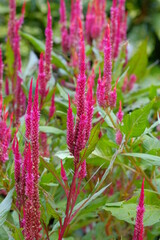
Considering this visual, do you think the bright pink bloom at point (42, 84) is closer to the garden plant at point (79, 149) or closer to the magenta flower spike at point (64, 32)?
the garden plant at point (79, 149)

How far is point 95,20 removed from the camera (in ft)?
4.64

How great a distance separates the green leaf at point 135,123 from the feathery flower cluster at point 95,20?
63 centimetres

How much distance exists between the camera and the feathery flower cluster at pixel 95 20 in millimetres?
1416

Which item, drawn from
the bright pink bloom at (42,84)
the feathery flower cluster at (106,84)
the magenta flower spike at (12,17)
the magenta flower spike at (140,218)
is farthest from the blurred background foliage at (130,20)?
the magenta flower spike at (140,218)

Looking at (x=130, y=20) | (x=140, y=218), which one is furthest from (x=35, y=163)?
(x=130, y=20)

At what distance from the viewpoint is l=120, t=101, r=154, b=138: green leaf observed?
33.3 inches

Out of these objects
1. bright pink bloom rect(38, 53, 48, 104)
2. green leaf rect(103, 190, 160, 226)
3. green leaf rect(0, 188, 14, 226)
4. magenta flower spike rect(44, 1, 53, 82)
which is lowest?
green leaf rect(103, 190, 160, 226)

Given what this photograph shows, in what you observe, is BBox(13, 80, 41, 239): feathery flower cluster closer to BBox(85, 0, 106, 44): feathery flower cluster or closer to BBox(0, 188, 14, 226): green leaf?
BBox(0, 188, 14, 226): green leaf

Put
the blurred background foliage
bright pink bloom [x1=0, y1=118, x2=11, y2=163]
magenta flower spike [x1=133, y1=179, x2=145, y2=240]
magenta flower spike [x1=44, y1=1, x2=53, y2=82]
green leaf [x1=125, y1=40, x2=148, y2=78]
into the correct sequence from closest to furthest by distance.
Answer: magenta flower spike [x1=133, y1=179, x2=145, y2=240], bright pink bloom [x1=0, y1=118, x2=11, y2=163], magenta flower spike [x1=44, y1=1, x2=53, y2=82], green leaf [x1=125, y1=40, x2=148, y2=78], the blurred background foliage

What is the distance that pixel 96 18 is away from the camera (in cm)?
143

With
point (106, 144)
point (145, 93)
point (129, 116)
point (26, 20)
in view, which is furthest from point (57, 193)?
point (26, 20)

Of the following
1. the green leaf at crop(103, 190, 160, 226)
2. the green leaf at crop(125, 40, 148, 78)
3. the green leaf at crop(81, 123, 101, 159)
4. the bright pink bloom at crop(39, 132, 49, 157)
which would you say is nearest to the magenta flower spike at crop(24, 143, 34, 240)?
the green leaf at crop(81, 123, 101, 159)

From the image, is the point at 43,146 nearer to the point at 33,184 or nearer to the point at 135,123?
the point at 135,123

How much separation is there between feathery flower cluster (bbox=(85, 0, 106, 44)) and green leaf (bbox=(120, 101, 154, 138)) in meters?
0.63
